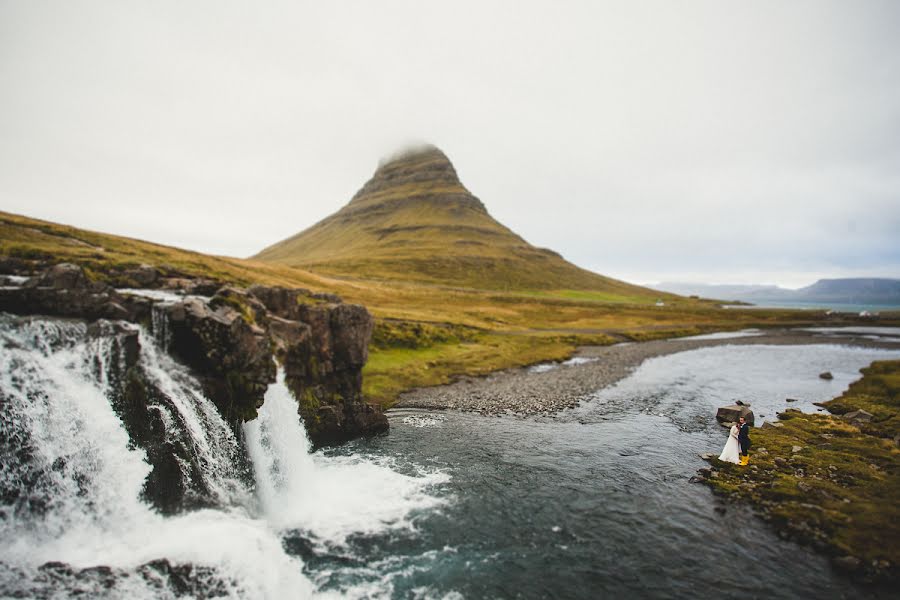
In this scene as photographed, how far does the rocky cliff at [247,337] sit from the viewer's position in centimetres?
2105

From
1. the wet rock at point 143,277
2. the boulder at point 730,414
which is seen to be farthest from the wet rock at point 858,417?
the wet rock at point 143,277

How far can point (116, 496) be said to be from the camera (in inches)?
629

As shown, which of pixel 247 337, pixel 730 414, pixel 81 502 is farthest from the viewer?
pixel 730 414

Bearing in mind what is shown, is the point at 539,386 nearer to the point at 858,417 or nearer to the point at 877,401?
the point at 858,417

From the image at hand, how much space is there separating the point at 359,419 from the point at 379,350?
2656 centimetres

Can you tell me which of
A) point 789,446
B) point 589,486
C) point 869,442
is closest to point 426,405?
point 589,486

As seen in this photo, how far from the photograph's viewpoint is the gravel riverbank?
38.9 metres

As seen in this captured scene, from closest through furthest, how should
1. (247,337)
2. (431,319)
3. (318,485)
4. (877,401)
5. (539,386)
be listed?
(247,337), (318,485), (877,401), (539,386), (431,319)

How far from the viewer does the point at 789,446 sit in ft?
91.2

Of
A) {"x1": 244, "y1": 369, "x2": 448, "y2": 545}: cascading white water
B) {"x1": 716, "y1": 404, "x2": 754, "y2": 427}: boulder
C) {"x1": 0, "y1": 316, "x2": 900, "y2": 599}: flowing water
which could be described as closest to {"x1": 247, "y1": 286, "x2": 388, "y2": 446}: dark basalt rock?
{"x1": 244, "y1": 369, "x2": 448, "y2": 545}: cascading white water

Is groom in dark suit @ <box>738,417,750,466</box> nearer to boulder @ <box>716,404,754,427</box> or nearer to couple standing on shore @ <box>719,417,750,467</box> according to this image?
couple standing on shore @ <box>719,417,750,467</box>

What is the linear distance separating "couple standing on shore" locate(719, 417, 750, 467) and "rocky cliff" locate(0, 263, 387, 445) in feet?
77.8

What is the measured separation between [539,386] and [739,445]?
75.1ft

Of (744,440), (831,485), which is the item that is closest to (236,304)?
(744,440)
